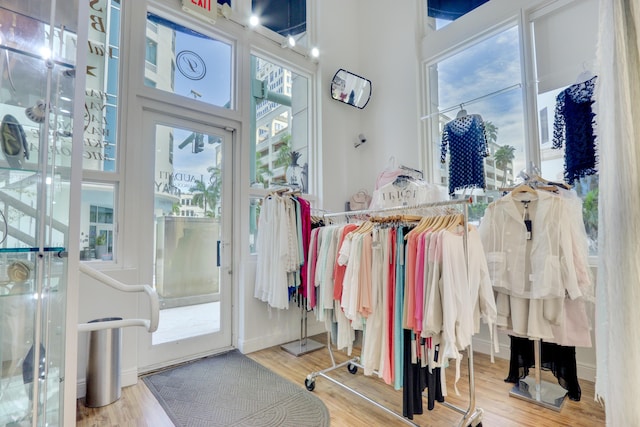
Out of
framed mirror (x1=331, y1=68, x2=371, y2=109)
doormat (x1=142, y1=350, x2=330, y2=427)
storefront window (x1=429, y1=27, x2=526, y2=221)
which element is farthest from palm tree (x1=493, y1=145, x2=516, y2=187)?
doormat (x1=142, y1=350, x2=330, y2=427)

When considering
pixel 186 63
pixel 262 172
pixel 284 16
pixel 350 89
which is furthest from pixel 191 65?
pixel 350 89

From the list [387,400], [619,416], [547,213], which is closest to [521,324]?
[547,213]

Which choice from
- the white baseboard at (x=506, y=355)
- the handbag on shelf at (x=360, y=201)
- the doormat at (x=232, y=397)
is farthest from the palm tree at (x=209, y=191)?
the white baseboard at (x=506, y=355)

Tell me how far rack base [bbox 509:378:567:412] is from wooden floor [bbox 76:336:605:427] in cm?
4

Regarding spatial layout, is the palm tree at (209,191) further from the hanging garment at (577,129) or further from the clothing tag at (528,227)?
the hanging garment at (577,129)

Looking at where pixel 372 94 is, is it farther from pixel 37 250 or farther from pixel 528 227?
pixel 37 250

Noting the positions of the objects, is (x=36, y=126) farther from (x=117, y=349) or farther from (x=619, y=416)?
(x=117, y=349)

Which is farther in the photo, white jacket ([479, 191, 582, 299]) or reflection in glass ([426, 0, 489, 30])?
reflection in glass ([426, 0, 489, 30])

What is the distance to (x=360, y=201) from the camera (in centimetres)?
421

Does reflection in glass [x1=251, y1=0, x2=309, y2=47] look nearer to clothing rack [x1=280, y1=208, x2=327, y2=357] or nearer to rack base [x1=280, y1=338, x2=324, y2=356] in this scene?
clothing rack [x1=280, y1=208, x2=327, y2=357]

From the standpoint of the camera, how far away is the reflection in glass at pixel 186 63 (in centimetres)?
305

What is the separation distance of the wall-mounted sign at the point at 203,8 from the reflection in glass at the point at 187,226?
118cm

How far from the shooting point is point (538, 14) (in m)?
3.02

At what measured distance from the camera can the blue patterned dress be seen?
3.05 m
